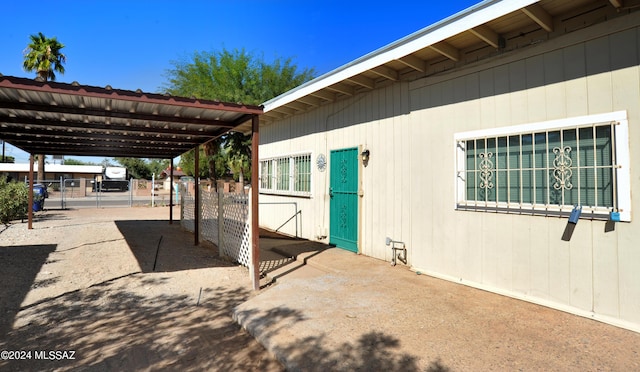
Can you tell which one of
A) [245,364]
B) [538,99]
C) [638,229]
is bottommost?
[245,364]

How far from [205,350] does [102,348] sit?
36.2 inches

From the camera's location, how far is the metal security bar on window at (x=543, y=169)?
3.35 metres

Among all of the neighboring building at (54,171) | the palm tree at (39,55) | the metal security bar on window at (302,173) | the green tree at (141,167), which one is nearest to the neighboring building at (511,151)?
the metal security bar on window at (302,173)

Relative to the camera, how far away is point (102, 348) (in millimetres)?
3051

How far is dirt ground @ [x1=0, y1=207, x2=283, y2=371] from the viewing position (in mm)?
2889

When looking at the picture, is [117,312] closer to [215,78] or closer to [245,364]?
[245,364]

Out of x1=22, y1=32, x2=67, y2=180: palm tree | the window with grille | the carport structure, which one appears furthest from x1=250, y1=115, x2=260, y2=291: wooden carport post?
x1=22, y1=32, x2=67, y2=180: palm tree

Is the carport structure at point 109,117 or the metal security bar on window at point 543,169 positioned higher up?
the carport structure at point 109,117

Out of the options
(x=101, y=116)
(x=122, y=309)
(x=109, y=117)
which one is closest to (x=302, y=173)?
(x=109, y=117)

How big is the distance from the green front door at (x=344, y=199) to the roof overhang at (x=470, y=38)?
1.34 m

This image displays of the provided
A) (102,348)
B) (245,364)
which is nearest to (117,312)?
(102,348)

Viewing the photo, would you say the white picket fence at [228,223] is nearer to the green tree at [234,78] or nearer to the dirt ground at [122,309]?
the dirt ground at [122,309]

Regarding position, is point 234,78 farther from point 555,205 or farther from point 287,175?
point 555,205

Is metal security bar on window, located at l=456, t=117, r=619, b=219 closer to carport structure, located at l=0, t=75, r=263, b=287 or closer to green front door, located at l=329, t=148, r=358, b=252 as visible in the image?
green front door, located at l=329, t=148, r=358, b=252
